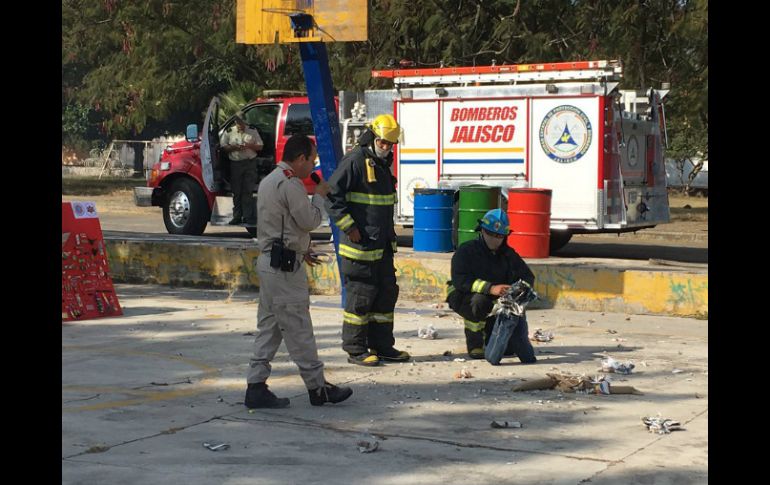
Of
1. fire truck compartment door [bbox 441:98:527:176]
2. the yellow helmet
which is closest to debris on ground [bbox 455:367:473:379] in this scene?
the yellow helmet

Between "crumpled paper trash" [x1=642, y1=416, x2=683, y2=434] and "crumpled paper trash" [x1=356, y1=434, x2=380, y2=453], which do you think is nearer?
"crumpled paper trash" [x1=356, y1=434, x2=380, y2=453]

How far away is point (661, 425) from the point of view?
6.82 m

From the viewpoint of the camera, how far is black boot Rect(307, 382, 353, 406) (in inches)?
295

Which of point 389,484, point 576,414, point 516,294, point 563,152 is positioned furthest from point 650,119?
point 389,484

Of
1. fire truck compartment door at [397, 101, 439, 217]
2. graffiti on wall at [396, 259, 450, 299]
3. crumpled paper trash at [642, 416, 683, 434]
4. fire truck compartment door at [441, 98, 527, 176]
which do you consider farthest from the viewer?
fire truck compartment door at [397, 101, 439, 217]

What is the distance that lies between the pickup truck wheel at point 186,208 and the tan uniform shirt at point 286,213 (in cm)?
1141

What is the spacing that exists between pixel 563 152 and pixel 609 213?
1.01 meters

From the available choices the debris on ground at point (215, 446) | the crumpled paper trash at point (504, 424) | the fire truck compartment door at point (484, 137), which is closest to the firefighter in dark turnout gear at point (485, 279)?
the crumpled paper trash at point (504, 424)

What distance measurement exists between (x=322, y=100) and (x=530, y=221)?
3505 mm

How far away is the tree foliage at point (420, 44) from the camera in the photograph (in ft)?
75.1

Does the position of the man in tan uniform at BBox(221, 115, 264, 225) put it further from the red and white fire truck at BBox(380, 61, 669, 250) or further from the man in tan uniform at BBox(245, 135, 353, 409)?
the man in tan uniform at BBox(245, 135, 353, 409)

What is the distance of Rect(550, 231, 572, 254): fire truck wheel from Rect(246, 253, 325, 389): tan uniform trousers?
9.03m

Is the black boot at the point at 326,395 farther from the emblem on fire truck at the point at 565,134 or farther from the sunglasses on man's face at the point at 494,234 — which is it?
the emblem on fire truck at the point at 565,134

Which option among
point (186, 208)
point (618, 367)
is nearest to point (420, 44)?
point (186, 208)
